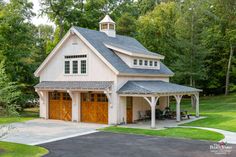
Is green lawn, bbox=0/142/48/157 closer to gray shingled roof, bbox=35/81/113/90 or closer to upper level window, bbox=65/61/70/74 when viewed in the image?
gray shingled roof, bbox=35/81/113/90

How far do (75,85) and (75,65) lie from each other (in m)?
2.00

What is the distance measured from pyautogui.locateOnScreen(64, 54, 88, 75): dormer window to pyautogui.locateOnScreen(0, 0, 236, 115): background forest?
599 cm

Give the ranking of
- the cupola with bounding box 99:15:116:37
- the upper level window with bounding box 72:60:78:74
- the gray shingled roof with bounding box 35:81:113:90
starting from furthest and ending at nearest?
the cupola with bounding box 99:15:116:37, the upper level window with bounding box 72:60:78:74, the gray shingled roof with bounding box 35:81:113:90

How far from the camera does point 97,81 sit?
80.3ft

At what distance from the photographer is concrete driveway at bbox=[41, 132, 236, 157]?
13.8m

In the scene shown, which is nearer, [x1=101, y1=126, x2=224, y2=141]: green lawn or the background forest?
[x1=101, y1=126, x2=224, y2=141]: green lawn

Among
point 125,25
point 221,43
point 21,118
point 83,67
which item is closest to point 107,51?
point 83,67

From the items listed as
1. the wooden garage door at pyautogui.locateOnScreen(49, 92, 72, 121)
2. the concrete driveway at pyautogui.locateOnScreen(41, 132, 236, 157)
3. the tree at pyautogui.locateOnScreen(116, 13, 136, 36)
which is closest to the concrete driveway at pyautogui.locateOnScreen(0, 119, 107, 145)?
the concrete driveway at pyautogui.locateOnScreen(41, 132, 236, 157)

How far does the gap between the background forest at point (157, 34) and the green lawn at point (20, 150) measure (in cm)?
1410

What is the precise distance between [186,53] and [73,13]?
1712 cm

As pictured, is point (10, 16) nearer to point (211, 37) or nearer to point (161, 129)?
point (161, 129)

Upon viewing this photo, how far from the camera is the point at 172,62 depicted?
4184cm

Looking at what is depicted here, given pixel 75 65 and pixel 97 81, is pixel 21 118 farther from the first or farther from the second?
pixel 97 81
